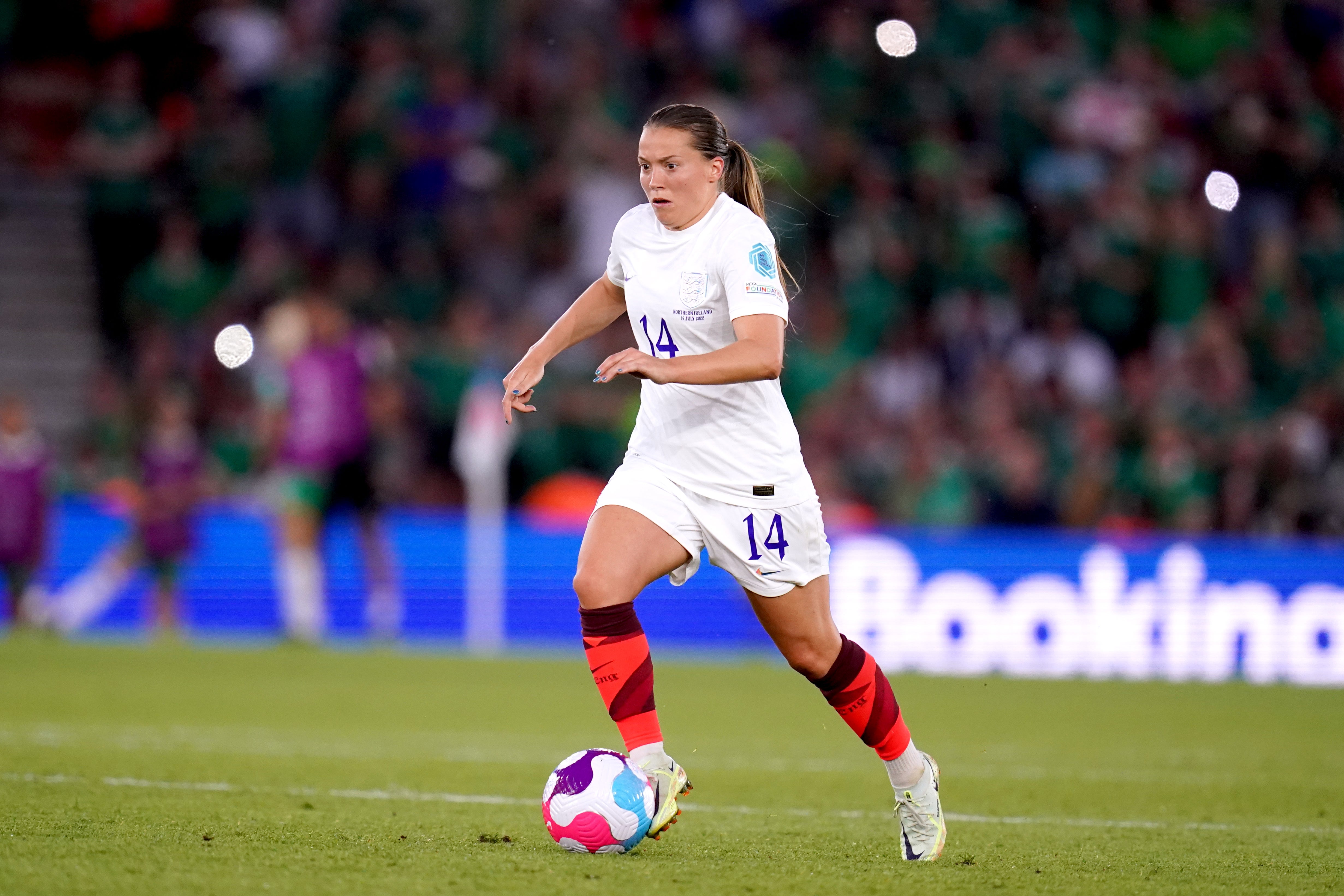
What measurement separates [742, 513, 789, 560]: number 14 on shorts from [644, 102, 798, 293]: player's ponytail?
0.65m

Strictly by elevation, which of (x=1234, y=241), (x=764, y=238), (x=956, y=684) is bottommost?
(x=956, y=684)

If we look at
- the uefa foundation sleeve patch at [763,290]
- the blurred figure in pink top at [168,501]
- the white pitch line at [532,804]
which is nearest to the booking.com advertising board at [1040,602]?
the blurred figure in pink top at [168,501]

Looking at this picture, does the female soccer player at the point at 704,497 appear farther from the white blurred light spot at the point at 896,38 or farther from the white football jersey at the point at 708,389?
the white blurred light spot at the point at 896,38

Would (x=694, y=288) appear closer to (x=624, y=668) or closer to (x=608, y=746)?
(x=624, y=668)

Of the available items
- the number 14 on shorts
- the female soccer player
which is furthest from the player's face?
the number 14 on shorts

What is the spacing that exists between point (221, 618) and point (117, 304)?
421 cm

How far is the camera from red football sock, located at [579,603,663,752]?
4.74 meters

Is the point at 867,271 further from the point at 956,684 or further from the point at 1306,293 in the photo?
the point at 956,684

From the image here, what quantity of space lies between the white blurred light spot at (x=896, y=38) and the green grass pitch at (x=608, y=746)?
22.9 ft

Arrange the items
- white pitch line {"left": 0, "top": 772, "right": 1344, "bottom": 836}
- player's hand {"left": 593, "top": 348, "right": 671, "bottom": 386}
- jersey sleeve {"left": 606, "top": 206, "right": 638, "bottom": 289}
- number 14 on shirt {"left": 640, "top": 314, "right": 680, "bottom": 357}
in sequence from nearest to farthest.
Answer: player's hand {"left": 593, "top": 348, "right": 671, "bottom": 386} < number 14 on shirt {"left": 640, "top": 314, "right": 680, "bottom": 357} < jersey sleeve {"left": 606, "top": 206, "right": 638, "bottom": 289} < white pitch line {"left": 0, "top": 772, "right": 1344, "bottom": 836}

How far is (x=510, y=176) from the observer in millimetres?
16047

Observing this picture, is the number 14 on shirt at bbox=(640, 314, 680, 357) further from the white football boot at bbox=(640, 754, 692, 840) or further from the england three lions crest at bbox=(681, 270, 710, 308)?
the white football boot at bbox=(640, 754, 692, 840)

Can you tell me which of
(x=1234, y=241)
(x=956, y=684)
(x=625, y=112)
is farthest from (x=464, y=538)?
(x=1234, y=241)

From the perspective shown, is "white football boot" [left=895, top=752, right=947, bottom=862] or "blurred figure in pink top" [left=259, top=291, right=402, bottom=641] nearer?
"white football boot" [left=895, top=752, right=947, bottom=862]
